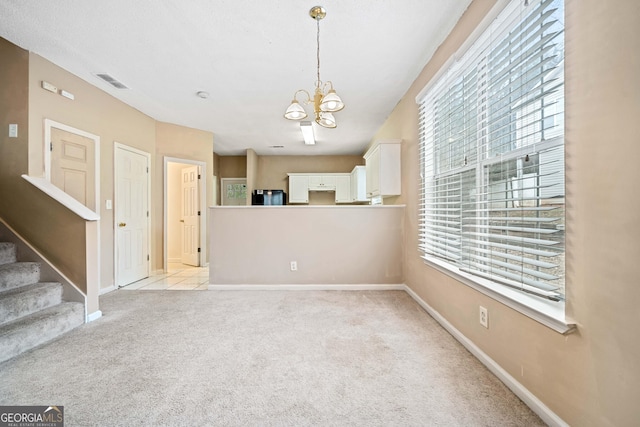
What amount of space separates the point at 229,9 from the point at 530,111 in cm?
224

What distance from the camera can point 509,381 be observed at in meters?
1.59

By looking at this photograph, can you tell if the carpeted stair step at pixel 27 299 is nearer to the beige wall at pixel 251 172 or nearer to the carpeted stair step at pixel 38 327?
the carpeted stair step at pixel 38 327

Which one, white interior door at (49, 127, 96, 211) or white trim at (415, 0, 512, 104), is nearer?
white trim at (415, 0, 512, 104)

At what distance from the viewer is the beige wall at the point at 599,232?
98 centimetres

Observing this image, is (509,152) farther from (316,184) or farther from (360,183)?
(316,184)

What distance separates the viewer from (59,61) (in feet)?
9.37

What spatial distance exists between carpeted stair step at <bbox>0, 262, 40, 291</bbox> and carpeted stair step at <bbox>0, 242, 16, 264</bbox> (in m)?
0.07

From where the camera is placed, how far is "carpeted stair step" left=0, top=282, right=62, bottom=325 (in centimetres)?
215

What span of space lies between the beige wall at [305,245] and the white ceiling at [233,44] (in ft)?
5.23

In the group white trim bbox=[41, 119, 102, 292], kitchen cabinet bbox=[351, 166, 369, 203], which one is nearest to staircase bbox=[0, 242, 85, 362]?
white trim bbox=[41, 119, 102, 292]

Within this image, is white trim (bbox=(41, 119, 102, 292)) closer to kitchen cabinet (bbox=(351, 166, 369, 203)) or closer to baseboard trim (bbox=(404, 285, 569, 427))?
baseboard trim (bbox=(404, 285, 569, 427))

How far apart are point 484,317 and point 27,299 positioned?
3693mm

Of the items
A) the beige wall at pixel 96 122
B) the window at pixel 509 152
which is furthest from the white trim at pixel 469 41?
the beige wall at pixel 96 122

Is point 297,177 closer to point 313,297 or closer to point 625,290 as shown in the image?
point 313,297
